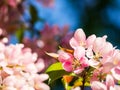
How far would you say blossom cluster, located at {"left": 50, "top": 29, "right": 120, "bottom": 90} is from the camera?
1745 mm

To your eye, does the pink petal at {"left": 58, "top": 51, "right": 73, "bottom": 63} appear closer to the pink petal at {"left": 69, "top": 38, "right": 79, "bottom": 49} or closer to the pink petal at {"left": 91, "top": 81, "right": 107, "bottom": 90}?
the pink petal at {"left": 69, "top": 38, "right": 79, "bottom": 49}

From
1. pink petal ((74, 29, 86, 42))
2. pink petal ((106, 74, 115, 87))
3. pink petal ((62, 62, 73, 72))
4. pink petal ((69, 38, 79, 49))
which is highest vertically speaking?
pink petal ((74, 29, 86, 42))

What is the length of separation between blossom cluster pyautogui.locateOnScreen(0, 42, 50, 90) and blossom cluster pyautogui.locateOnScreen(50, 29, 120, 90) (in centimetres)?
16

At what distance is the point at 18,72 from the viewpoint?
6.36 feet

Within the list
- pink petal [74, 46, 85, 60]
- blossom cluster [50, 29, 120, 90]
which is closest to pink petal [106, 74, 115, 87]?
blossom cluster [50, 29, 120, 90]

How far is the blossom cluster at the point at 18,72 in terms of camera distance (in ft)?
6.12

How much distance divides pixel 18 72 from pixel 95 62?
31 centimetres

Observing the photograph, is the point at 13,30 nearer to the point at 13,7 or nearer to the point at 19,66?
the point at 13,7

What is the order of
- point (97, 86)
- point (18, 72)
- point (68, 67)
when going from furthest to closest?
1. point (18, 72)
2. point (68, 67)
3. point (97, 86)

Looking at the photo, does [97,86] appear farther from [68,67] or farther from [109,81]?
[68,67]

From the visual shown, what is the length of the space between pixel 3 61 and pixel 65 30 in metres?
1.56

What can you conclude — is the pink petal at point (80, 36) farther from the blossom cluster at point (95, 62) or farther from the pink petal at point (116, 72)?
the pink petal at point (116, 72)

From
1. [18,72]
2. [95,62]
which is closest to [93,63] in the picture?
[95,62]

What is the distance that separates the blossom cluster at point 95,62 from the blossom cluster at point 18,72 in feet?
0.52
